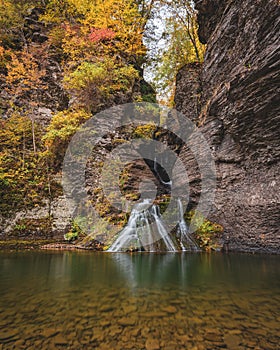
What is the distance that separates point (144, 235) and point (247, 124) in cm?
552

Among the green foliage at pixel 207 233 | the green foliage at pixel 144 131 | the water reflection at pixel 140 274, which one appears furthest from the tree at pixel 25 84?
the green foliage at pixel 207 233

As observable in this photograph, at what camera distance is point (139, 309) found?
116 inches

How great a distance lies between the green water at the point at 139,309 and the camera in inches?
85.3

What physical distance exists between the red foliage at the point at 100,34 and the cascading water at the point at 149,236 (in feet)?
31.6

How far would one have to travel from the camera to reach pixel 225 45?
10070 millimetres

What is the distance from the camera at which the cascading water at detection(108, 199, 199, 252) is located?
8991 mm

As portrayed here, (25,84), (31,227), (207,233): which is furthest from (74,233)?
(25,84)

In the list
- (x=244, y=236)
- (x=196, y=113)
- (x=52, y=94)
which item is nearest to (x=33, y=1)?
Result: (x=52, y=94)

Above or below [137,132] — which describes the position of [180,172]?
below

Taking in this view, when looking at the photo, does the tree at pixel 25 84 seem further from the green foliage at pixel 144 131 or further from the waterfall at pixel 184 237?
the waterfall at pixel 184 237

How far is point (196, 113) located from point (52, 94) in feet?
27.1

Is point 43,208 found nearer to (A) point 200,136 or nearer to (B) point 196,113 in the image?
(A) point 200,136

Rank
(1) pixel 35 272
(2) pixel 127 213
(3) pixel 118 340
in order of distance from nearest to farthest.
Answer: (3) pixel 118 340 → (1) pixel 35 272 → (2) pixel 127 213

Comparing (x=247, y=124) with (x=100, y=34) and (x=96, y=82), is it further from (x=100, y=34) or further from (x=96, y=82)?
(x=100, y=34)
